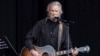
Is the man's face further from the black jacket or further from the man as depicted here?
the black jacket

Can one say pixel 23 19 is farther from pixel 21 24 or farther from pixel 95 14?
pixel 95 14

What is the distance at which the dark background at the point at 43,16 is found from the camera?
7117 mm

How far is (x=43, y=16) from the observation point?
7.17 m

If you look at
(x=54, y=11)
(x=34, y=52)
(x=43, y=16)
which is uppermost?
(x=54, y=11)

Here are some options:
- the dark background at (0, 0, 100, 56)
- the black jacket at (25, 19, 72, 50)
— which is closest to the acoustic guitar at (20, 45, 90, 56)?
the black jacket at (25, 19, 72, 50)

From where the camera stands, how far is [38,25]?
19.8ft

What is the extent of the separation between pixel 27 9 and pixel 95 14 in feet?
3.71

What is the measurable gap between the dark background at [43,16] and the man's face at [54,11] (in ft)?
4.09

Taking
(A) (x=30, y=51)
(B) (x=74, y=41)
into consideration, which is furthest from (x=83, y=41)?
(A) (x=30, y=51)

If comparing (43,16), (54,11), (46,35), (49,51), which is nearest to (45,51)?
(49,51)

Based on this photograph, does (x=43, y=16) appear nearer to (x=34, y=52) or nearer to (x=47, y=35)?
(x=47, y=35)

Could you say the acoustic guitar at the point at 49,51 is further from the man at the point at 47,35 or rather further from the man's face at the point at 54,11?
the man's face at the point at 54,11

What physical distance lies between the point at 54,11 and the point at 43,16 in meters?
1.34

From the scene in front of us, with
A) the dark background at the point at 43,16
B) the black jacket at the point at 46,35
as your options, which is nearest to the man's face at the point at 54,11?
the black jacket at the point at 46,35
